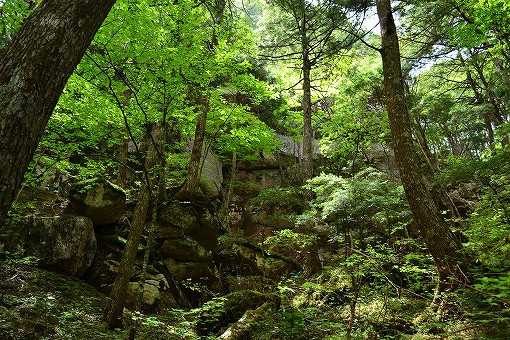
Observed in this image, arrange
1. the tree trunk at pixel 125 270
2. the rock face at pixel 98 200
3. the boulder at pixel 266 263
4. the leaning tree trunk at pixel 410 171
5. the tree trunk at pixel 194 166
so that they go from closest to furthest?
the leaning tree trunk at pixel 410 171
the tree trunk at pixel 125 270
the rock face at pixel 98 200
the tree trunk at pixel 194 166
the boulder at pixel 266 263

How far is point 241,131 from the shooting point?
37.7 ft

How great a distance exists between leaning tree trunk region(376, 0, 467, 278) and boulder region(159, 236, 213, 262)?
758 cm

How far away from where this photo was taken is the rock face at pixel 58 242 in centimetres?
676

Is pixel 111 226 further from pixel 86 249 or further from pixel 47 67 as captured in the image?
pixel 47 67

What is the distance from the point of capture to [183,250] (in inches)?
411

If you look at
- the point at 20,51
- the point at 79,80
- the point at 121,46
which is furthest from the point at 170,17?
the point at 20,51

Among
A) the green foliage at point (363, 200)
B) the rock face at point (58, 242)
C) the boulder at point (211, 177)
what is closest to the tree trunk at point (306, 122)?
the green foliage at point (363, 200)

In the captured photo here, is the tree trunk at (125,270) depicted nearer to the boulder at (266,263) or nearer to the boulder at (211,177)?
the boulder at (266,263)

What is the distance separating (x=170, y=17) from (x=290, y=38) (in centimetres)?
735

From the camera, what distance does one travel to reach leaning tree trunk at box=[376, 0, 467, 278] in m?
4.70

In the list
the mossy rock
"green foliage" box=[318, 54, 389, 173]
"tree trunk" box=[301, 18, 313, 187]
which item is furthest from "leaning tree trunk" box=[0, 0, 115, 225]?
"green foliage" box=[318, 54, 389, 173]

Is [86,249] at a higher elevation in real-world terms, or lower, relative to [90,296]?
higher

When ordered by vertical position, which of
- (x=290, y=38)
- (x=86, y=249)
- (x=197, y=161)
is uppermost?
(x=290, y=38)

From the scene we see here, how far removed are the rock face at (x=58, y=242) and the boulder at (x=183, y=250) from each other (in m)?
2.76
